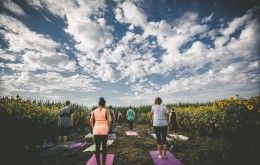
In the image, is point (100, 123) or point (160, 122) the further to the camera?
point (160, 122)

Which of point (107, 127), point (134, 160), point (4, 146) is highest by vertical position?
point (107, 127)

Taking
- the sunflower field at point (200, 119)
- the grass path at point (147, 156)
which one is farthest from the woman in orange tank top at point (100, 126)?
the sunflower field at point (200, 119)

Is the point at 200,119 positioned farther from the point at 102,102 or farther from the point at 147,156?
the point at 102,102

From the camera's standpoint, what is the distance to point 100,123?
7.05 metres

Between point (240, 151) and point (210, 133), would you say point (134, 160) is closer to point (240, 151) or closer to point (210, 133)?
point (240, 151)

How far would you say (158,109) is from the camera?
854 centimetres

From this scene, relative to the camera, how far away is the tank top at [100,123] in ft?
22.9

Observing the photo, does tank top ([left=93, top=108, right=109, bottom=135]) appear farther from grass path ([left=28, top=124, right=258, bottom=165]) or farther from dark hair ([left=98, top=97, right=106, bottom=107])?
grass path ([left=28, top=124, right=258, bottom=165])

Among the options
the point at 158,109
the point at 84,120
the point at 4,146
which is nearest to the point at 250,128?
the point at 158,109

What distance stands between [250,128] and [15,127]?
10702 mm

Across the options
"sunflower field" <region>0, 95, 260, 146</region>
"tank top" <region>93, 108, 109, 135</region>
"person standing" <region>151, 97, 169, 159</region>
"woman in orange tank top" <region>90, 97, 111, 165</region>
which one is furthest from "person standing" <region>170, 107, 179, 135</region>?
"tank top" <region>93, 108, 109, 135</region>

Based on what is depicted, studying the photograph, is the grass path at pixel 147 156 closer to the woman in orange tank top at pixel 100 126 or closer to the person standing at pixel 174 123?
the woman in orange tank top at pixel 100 126

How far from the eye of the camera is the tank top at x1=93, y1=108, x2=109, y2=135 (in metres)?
6.97

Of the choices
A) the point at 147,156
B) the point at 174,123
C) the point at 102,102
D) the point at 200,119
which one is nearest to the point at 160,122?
the point at 147,156
